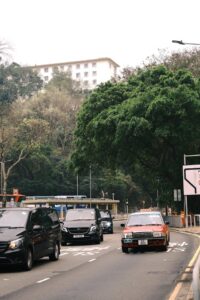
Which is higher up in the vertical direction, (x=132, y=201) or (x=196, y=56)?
(x=196, y=56)

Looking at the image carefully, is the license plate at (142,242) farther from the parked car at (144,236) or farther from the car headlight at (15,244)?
the car headlight at (15,244)

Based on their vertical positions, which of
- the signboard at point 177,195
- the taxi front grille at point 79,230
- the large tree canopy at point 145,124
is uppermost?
the large tree canopy at point 145,124

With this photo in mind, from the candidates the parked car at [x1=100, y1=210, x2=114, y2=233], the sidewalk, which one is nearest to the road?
the sidewalk

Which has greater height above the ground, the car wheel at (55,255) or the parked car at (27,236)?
the parked car at (27,236)

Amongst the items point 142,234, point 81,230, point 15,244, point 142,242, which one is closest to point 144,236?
point 142,234

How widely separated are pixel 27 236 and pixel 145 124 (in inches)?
1088

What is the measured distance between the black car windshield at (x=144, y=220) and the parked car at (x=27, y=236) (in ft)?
11.7

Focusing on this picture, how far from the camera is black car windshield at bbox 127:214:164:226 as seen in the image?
20938mm

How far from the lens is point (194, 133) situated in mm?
43406

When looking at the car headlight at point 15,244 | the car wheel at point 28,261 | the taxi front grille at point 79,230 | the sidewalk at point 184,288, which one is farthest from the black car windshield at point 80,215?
the sidewalk at point 184,288

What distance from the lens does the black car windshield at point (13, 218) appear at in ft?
52.2

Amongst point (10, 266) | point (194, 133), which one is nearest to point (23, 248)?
point (10, 266)

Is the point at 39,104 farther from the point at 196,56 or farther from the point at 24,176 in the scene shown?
the point at 196,56

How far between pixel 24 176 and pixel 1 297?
8992cm
